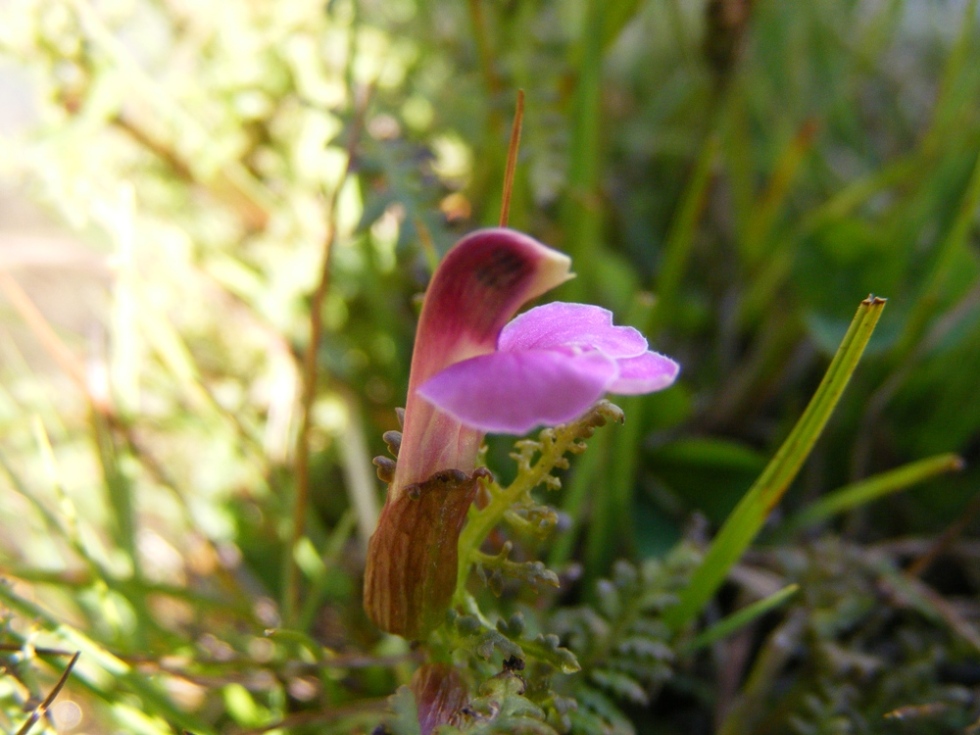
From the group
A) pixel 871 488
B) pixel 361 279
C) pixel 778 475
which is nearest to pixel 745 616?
pixel 778 475

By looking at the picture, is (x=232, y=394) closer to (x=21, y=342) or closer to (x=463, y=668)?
(x=21, y=342)

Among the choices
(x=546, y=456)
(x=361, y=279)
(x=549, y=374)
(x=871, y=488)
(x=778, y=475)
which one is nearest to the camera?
(x=549, y=374)

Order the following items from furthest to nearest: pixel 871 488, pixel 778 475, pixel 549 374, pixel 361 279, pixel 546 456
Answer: pixel 361 279, pixel 871 488, pixel 778 475, pixel 546 456, pixel 549 374

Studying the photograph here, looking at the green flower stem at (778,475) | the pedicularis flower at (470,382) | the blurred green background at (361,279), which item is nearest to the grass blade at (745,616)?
the green flower stem at (778,475)

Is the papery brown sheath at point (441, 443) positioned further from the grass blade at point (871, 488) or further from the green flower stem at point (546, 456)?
the grass blade at point (871, 488)

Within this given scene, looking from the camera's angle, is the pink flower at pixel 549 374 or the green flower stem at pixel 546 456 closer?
the pink flower at pixel 549 374

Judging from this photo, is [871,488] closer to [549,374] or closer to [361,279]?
[549,374]

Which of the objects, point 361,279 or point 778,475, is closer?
point 778,475
